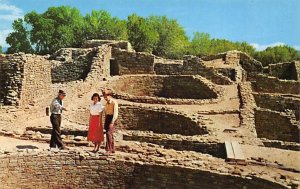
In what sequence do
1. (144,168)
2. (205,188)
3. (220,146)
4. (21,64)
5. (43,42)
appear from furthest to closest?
(43,42)
(21,64)
(220,146)
(144,168)
(205,188)

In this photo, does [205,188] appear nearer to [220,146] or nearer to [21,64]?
[220,146]

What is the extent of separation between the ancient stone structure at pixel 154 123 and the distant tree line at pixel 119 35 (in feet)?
48.2

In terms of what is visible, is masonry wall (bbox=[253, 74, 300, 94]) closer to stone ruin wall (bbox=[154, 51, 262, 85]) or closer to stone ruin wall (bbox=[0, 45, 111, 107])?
stone ruin wall (bbox=[154, 51, 262, 85])

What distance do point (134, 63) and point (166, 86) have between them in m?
2.99

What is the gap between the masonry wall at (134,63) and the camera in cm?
2656

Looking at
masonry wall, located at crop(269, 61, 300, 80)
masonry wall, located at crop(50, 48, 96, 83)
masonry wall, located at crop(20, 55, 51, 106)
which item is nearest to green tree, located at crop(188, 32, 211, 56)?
masonry wall, located at crop(269, 61, 300, 80)

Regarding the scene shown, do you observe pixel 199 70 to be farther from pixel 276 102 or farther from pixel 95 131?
pixel 95 131

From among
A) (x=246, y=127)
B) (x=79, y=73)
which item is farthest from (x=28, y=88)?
(x=246, y=127)

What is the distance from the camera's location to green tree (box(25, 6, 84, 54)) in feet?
199

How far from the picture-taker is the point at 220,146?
12.7 meters

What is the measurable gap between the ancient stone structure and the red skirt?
1.41ft

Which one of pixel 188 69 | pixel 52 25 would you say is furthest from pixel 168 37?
pixel 188 69

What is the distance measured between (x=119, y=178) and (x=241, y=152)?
316 cm

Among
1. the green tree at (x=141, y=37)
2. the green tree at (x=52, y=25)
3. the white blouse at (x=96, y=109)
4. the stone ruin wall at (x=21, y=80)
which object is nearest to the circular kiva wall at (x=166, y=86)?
the stone ruin wall at (x=21, y=80)
